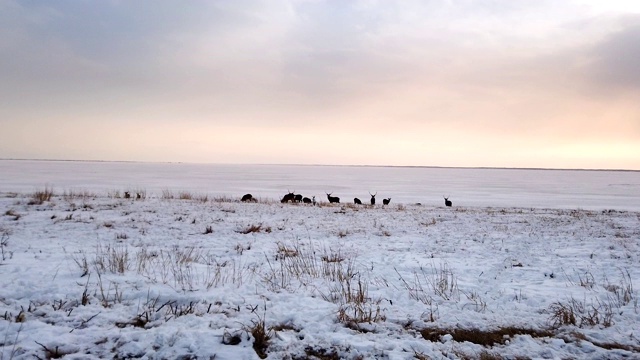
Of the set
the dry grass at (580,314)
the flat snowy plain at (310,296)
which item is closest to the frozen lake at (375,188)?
the flat snowy plain at (310,296)

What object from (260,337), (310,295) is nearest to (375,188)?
(310,295)

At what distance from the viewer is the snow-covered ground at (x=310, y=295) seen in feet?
13.0

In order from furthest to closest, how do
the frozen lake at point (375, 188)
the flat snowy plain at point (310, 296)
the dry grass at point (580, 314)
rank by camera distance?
the frozen lake at point (375, 188)
the dry grass at point (580, 314)
the flat snowy plain at point (310, 296)

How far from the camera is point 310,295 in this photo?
5.60 meters

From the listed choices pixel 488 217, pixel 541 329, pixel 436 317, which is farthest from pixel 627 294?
pixel 488 217

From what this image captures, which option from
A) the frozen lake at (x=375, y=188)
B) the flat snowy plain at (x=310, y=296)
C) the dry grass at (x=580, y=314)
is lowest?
the frozen lake at (x=375, y=188)

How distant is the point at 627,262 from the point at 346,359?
7.84m

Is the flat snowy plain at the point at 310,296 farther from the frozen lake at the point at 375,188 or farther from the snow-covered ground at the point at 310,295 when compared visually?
the frozen lake at the point at 375,188

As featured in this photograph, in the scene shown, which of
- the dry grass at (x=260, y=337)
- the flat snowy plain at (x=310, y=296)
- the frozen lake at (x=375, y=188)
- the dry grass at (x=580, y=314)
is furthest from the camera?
the frozen lake at (x=375, y=188)

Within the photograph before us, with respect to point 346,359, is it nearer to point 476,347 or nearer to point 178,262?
point 476,347

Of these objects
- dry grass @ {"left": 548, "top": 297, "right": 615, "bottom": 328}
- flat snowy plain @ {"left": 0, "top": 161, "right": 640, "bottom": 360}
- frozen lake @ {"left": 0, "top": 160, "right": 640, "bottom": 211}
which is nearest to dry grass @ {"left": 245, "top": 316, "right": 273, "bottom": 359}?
flat snowy plain @ {"left": 0, "top": 161, "right": 640, "bottom": 360}

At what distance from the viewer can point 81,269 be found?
6418 mm

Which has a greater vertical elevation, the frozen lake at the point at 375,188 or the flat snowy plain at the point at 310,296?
the flat snowy plain at the point at 310,296

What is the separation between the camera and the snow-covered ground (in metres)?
3.96
